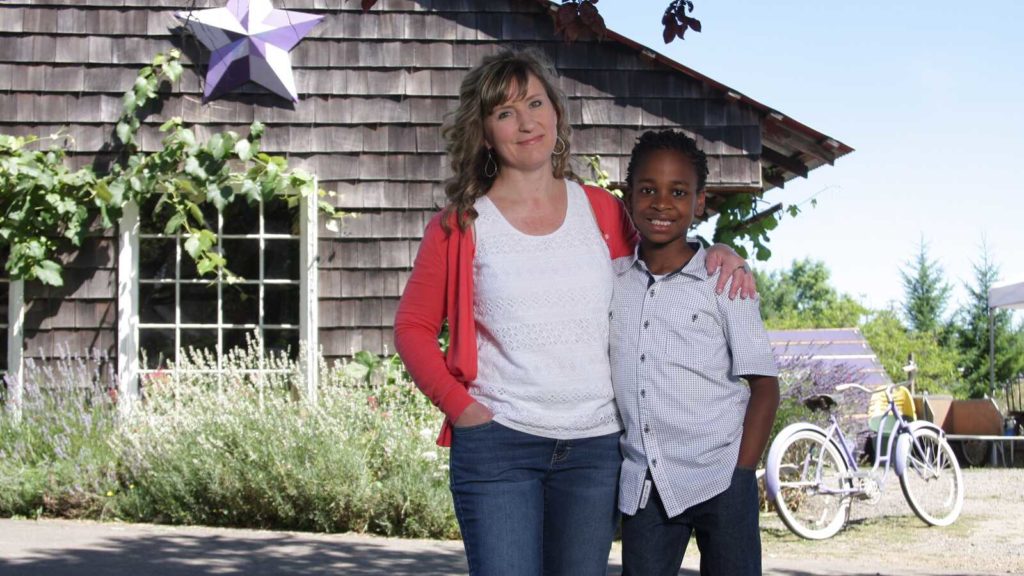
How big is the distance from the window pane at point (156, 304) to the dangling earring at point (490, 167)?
672 centimetres

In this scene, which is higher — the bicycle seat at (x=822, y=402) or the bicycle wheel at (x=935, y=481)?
the bicycle seat at (x=822, y=402)

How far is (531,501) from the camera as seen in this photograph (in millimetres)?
2732

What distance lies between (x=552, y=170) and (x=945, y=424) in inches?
532

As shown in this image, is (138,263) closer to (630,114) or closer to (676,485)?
(630,114)

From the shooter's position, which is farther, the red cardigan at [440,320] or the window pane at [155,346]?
the window pane at [155,346]

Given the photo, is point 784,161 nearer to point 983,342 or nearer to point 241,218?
point 241,218

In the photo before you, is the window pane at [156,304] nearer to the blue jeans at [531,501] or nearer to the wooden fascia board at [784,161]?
the wooden fascia board at [784,161]

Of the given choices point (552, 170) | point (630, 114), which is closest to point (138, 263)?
point (630, 114)

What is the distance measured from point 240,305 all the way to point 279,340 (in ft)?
1.28

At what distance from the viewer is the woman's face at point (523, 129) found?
9.71 ft

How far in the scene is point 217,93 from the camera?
9320mm

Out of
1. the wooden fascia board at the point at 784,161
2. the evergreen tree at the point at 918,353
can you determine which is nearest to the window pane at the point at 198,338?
the wooden fascia board at the point at 784,161

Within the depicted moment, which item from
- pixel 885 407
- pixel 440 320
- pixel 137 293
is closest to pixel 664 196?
pixel 440 320

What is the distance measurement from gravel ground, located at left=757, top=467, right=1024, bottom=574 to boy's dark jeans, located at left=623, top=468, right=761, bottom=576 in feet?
12.6
